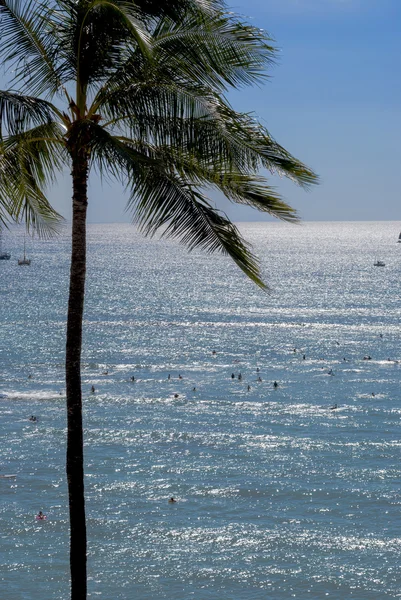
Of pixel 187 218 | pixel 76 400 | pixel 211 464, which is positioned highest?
pixel 187 218

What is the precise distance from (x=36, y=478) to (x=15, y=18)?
28.7 metres

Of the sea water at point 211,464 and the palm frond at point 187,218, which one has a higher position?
the palm frond at point 187,218

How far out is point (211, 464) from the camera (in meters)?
41.5

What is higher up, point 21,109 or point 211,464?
point 21,109

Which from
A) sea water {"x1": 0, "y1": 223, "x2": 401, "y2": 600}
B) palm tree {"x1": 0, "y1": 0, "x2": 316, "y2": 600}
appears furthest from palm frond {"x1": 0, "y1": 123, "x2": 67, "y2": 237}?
sea water {"x1": 0, "y1": 223, "x2": 401, "y2": 600}

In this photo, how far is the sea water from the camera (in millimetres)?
28781

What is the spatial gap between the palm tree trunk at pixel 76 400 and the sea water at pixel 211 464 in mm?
13707

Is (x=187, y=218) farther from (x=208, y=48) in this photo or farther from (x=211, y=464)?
(x=211, y=464)

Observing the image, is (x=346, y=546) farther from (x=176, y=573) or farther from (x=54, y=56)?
(x=54, y=56)

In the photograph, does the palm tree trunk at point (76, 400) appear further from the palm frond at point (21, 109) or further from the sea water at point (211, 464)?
the sea water at point (211, 464)

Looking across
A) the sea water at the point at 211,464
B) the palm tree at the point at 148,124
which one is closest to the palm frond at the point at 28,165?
the palm tree at the point at 148,124

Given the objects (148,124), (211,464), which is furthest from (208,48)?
(211,464)

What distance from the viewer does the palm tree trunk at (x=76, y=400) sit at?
1370 cm

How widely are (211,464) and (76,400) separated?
93.3ft
